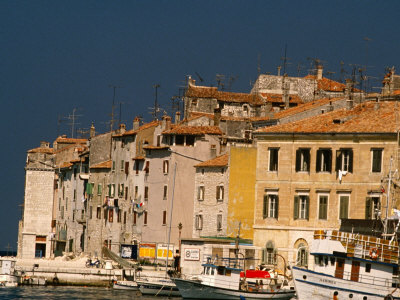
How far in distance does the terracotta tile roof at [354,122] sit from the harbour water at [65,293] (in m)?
13.8

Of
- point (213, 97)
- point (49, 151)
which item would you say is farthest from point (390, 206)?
point (49, 151)

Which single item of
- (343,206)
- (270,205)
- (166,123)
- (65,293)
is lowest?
(65,293)

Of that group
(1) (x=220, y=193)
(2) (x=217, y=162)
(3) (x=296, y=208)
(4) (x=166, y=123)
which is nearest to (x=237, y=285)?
(3) (x=296, y=208)

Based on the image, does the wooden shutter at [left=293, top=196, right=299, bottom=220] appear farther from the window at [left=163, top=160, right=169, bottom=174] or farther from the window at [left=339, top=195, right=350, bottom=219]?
the window at [left=163, top=160, right=169, bottom=174]

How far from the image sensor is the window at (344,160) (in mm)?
70438

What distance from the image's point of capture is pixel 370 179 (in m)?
69.6

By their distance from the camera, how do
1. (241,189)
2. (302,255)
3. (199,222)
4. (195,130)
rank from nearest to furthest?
(302,255) → (241,189) → (199,222) → (195,130)

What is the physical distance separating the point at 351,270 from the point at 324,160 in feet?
44.8

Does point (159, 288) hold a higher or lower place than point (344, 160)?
lower

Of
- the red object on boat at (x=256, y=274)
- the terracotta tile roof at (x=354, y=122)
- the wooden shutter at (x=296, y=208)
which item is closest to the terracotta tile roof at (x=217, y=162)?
the terracotta tile roof at (x=354, y=122)

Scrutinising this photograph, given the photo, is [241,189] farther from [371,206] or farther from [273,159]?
[371,206]

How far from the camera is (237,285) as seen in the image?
65750 mm

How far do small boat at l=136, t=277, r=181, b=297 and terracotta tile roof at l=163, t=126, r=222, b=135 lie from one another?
16.7 meters

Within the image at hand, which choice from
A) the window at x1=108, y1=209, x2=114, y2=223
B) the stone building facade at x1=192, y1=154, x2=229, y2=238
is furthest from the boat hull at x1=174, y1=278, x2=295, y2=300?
the window at x1=108, y1=209, x2=114, y2=223
